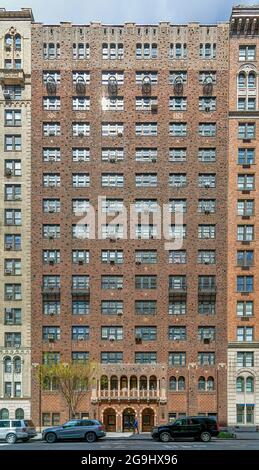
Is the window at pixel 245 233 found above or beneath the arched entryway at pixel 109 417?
above

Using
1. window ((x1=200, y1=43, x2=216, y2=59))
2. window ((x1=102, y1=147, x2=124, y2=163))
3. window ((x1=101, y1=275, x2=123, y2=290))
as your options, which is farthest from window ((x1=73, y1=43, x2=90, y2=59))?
window ((x1=101, y1=275, x2=123, y2=290))

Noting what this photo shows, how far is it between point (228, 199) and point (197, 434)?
33310mm

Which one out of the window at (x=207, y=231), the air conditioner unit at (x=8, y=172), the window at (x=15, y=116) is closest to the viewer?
the window at (x=207, y=231)

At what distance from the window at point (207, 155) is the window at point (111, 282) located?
1574 centimetres

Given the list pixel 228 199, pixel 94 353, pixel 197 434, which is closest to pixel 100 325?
pixel 94 353

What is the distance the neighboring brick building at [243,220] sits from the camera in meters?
72.8

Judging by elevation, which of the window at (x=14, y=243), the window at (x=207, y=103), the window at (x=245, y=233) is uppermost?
the window at (x=207, y=103)

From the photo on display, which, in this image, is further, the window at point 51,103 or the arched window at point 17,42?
the arched window at point 17,42

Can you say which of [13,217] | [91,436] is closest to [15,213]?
[13,217]

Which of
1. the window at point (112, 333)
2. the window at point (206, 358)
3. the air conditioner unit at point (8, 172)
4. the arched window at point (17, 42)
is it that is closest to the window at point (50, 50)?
the arched window at point (17, 42)

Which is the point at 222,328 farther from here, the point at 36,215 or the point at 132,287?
the point at 36,215

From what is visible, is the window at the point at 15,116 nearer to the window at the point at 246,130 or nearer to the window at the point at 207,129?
the window at the point at 207,129
